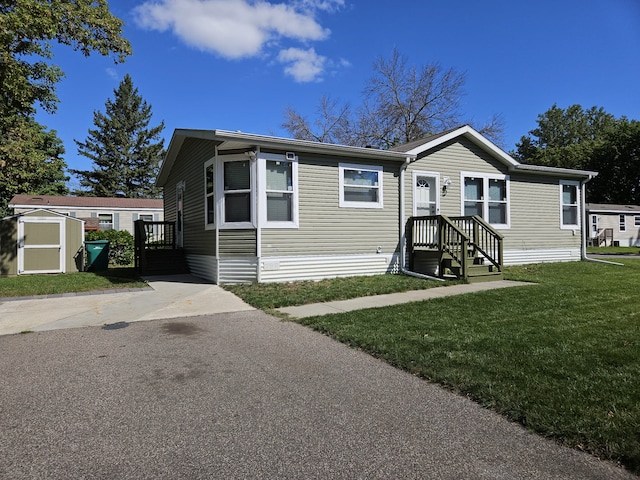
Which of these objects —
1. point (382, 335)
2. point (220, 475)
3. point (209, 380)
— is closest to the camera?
point (220, 475)

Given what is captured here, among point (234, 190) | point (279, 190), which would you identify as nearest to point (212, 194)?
point (234, 190)

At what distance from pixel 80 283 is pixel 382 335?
8267mm

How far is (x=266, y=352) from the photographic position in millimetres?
4410

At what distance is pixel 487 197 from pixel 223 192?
821 cm

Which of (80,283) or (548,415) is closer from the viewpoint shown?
(548,415)

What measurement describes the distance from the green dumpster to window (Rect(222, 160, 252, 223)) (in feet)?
22.1

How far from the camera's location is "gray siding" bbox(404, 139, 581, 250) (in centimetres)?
1192

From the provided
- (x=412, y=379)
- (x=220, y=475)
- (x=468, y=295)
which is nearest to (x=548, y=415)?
(x=412, y=379)

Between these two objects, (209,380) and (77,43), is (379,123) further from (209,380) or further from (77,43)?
(209,380)

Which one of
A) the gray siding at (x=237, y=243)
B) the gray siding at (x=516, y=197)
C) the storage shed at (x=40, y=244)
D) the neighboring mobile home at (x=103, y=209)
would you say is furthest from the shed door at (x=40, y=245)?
the neighboring mobile home at (x=103, y=209)

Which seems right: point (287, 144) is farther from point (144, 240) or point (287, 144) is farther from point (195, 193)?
point (144, 240)

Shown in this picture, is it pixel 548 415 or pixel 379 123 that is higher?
pixel 379 123

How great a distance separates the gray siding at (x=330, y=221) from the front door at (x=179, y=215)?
199 inches

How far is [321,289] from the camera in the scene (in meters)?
8.42
